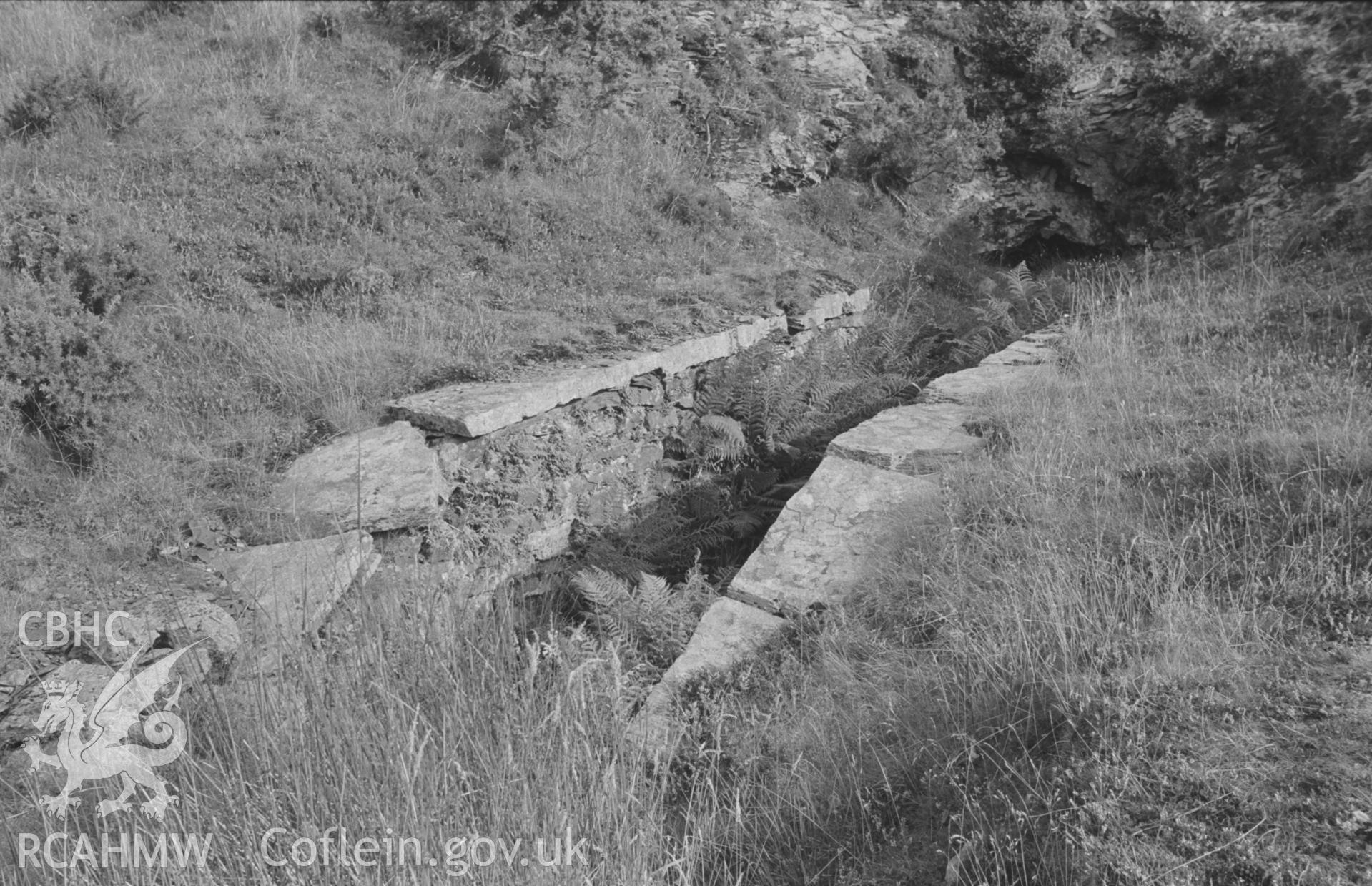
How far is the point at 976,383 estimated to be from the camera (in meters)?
6.05

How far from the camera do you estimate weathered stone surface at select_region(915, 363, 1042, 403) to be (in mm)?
5699

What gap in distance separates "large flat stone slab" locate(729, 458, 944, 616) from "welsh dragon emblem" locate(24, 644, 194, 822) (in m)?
2.39

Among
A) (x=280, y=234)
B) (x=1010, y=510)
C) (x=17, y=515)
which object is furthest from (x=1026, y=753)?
(x=280, y=234)

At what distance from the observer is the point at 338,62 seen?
376 inches

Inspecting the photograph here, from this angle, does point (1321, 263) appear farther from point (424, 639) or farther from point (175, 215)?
point (175, 215)

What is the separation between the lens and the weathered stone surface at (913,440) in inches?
193

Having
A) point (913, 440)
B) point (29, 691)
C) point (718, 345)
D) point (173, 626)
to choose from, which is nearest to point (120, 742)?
point (173, 626)

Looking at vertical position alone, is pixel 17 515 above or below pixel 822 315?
below

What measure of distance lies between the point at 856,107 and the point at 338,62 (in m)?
6.05

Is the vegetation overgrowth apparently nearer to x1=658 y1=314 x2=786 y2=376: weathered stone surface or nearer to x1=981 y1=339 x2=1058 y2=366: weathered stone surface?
x1=658 y1=314 x2=786 y2=376: weathered stone surface

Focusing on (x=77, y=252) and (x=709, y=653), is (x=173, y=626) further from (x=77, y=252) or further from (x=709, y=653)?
(x=77, y=252)

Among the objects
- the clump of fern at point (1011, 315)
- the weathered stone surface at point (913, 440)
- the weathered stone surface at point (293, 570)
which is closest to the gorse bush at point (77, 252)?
the weathered stone surface at point (293, 570)

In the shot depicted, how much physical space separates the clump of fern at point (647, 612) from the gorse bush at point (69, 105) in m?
6.45

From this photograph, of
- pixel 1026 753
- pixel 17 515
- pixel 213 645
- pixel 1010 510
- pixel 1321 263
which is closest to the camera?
pixel 1026 753
